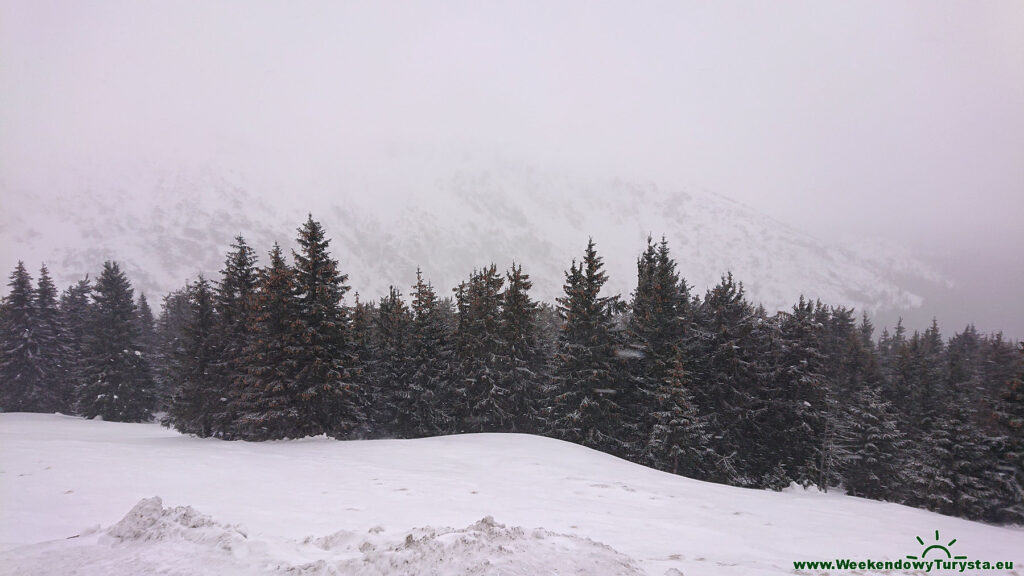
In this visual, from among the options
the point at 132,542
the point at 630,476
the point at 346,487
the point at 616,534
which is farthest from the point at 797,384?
the point at 132,542

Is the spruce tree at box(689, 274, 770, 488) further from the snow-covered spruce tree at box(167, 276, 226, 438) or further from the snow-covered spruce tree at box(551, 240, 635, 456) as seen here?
the snow-covered spruce tree at box(167, 276, 226, 438)

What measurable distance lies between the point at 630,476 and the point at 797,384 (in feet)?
64.8

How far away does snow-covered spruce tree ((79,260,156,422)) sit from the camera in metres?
34.9

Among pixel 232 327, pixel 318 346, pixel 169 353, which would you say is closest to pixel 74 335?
pixel 169 353

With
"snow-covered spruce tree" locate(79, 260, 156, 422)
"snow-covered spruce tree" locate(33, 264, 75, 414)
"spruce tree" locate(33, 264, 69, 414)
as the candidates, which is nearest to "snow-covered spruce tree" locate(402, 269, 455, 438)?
"snow-covered spruce tree" locate(79, 260, 156, 422)

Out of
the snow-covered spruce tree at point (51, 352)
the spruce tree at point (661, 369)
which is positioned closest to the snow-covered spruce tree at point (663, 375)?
the spruce tree at point (661, 369)

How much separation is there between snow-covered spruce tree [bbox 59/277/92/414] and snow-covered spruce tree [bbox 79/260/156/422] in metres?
1.07

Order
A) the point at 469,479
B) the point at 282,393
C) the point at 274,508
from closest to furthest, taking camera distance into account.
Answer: the point at 274,508 → the point at 469,479 → the point at 282,393

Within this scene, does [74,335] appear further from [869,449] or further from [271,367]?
[869,449]

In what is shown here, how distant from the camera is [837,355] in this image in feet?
149

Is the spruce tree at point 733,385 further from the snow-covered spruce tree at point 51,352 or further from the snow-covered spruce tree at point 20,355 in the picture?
the snow-covered spruce tree at point 20,355

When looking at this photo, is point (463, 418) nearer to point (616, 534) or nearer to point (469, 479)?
point (469, 479)

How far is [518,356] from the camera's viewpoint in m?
30.7

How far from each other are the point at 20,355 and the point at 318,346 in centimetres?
3424
